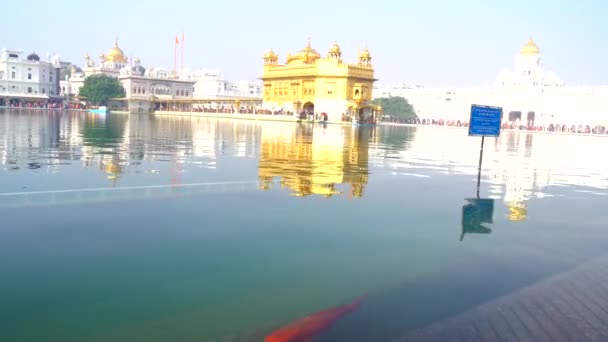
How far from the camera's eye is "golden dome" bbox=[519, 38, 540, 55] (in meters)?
93.9

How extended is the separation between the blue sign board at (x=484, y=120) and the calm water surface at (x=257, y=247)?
1.42 m

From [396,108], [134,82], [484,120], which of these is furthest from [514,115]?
[484,120]

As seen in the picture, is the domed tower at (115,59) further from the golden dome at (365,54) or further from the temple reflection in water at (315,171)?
the temple reflection in water at (315,171)

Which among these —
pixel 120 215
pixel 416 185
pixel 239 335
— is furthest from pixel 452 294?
pixel 416 185

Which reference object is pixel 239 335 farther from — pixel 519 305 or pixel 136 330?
pixel 519 305

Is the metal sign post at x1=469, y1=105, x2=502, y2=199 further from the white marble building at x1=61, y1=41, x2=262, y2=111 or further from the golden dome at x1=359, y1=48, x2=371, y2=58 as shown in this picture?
the white marble building at x1=61, y1=41, x2=262, y2=111

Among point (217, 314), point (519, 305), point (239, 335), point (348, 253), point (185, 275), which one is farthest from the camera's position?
point (348, 253)

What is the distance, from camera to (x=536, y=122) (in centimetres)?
8838

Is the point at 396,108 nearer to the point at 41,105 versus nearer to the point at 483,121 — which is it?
the point at 41,105

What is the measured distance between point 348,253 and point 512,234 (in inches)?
118

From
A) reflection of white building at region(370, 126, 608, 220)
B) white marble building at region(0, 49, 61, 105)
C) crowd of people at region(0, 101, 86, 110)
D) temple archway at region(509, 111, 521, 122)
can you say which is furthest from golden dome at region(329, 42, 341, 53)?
white marble building at region(0, 49, 61, 105)

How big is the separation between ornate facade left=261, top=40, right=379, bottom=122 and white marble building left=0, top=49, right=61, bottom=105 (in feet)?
193

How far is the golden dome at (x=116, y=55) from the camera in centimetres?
11706

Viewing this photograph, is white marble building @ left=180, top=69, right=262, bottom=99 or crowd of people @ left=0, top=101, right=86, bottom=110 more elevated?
white marble building @ left=180, top=69, right=262, bottom=99
